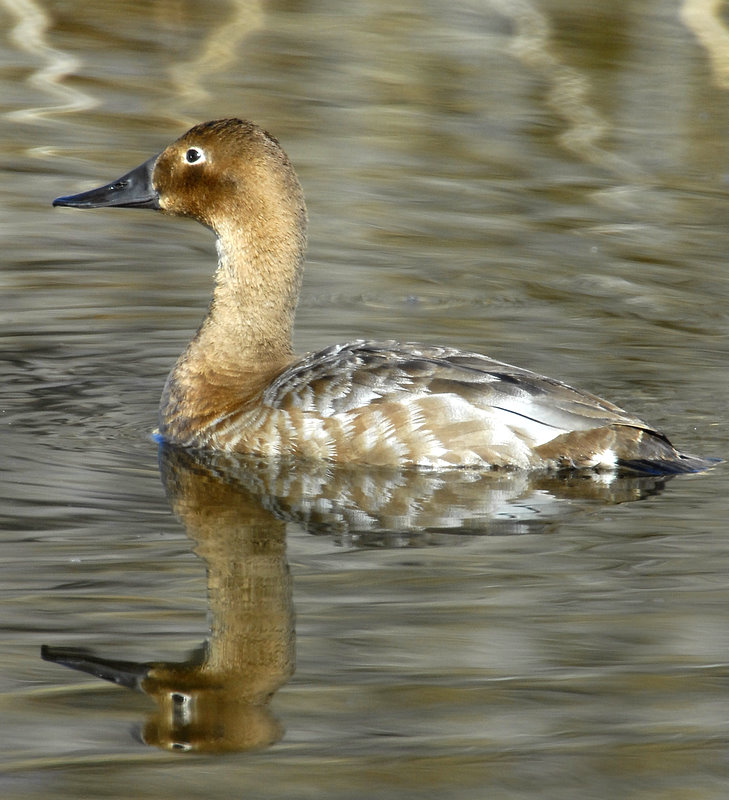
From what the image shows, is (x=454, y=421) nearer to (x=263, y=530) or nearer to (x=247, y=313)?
(x=263, y=530)

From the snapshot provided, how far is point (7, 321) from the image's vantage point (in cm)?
850

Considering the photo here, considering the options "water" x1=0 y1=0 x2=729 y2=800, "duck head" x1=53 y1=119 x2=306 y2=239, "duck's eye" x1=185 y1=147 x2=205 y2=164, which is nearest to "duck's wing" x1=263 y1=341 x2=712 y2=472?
"water" x1=0 y1=0 x2=729 y2=800

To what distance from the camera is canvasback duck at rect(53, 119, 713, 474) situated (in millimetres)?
6324

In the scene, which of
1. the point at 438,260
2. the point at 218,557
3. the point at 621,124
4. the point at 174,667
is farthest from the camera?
the point at 621,124

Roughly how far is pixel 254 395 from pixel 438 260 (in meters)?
3.33

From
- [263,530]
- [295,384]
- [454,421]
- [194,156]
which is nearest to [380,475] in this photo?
[454,421]

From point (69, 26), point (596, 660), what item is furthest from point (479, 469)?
point (69, 26)

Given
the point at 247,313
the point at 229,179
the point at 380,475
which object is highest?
the point at 229,179

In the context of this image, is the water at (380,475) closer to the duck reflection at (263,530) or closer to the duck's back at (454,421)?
the duck reflection at (263,530)

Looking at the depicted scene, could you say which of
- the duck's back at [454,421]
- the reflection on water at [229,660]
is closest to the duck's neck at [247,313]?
the duck's back at [454,421]

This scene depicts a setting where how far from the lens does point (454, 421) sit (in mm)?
6332

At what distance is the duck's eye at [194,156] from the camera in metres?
7.17

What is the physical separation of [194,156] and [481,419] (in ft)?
6.16

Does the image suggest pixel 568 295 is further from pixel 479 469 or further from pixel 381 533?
pixel 381 533
